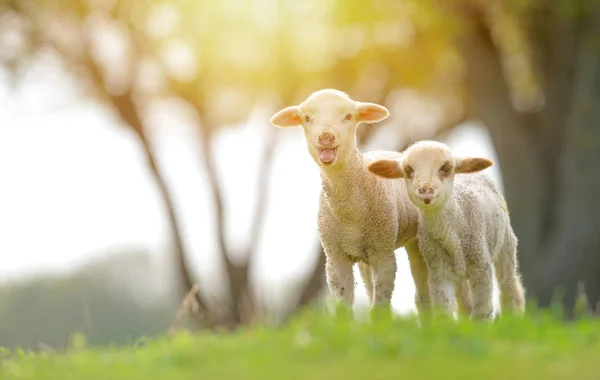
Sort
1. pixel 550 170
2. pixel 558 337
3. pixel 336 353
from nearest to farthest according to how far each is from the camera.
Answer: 1. pixel 336 353
2. pixel 558 337
3. pixel 550 170

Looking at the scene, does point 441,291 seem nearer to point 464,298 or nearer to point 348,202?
point 348,202

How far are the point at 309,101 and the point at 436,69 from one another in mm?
12438

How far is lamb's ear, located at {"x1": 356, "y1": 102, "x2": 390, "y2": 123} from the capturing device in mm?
6582

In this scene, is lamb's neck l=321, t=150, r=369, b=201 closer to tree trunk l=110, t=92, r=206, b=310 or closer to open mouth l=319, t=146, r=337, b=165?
open mouth l=319, t=146, r=337, b=165

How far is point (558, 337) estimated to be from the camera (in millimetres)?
4945

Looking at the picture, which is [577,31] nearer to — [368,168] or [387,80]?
[387,80]

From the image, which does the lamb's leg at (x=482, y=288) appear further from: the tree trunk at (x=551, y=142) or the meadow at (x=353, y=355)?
the tree trunk at (x=551, y=142)

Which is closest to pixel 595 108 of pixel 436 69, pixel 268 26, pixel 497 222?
pixel 436 69

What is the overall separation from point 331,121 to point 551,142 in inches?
378

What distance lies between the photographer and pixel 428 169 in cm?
616

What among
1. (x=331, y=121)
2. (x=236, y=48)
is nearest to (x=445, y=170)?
(x=331, y=121)

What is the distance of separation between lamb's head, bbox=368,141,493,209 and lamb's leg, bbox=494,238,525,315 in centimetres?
126

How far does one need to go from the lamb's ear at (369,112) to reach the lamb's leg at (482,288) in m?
1.14

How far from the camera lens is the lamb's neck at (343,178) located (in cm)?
657
